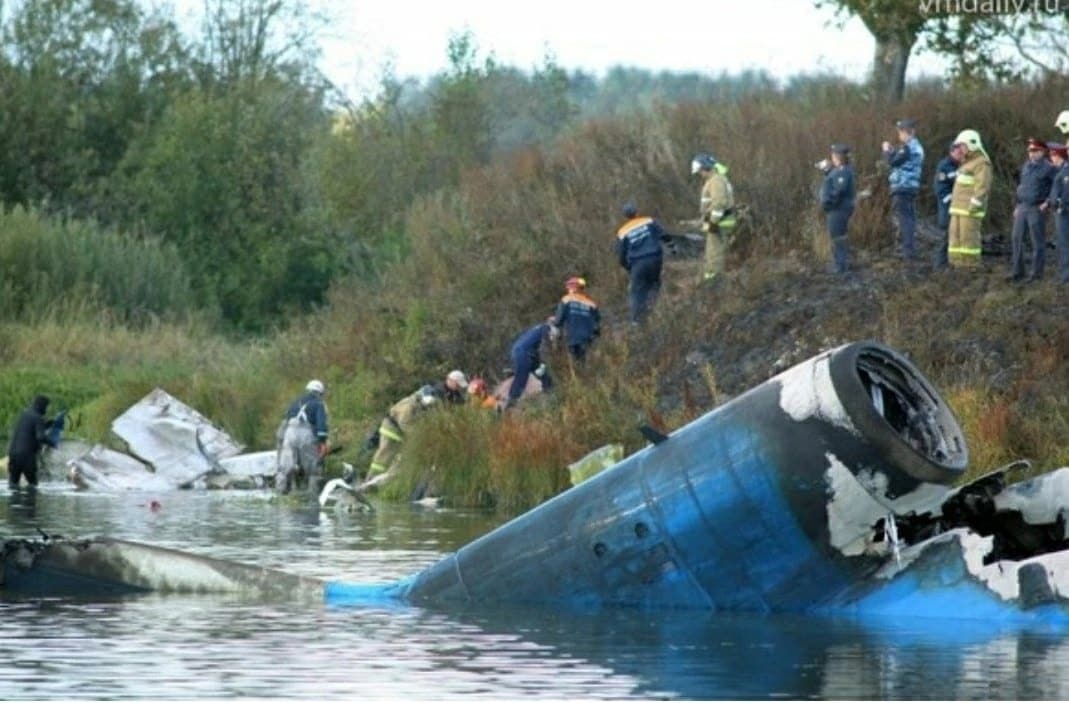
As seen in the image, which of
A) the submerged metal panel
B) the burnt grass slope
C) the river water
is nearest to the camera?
the river water

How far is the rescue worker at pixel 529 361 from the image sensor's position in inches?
1383

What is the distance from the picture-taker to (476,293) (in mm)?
41906

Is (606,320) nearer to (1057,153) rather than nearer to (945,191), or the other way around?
(945,191)

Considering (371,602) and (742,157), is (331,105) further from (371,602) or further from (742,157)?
(371,602)

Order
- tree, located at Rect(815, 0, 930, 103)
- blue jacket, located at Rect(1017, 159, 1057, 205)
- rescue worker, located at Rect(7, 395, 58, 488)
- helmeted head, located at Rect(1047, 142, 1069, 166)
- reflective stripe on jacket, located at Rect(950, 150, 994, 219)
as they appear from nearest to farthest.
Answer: blue jacket, located at Rect(1017, 159, 1057, 205) < helmeted head, located at Rect(1047, 142, 1069, 166) < reflective stripe on jacket, located at Rect(950, 150, 994, 219) < rescue worker, located at Rect(7, 395, 58, 488) < tree, located at Rect(815, 0, 930, 103)

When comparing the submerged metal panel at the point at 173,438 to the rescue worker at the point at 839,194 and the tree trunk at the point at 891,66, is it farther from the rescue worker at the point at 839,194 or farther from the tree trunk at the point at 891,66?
the tree trunk at the point at 891,66

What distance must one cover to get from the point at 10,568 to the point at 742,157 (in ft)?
→ 69.3

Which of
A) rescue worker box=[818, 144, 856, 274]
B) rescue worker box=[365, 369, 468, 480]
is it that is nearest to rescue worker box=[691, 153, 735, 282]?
rescue worker box=[818, 144, 856, 274]

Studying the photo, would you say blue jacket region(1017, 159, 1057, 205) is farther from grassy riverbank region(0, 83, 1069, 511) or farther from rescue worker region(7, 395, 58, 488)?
rescue worker region(7, 395, 58, 488)

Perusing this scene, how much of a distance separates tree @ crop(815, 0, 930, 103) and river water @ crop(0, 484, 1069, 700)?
68.6 ft

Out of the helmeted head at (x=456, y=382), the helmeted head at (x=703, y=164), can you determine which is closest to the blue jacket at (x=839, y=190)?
the helmeted head at (x=703, y=164)

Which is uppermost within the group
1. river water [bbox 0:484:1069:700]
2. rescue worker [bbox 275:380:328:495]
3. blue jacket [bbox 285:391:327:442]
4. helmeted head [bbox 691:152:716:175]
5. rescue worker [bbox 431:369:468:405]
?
helmeted head [bbox 691:152:716:175]

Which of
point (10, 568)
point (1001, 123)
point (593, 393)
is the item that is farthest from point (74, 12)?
point (10, 568)

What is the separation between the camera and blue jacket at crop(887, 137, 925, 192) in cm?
3334
